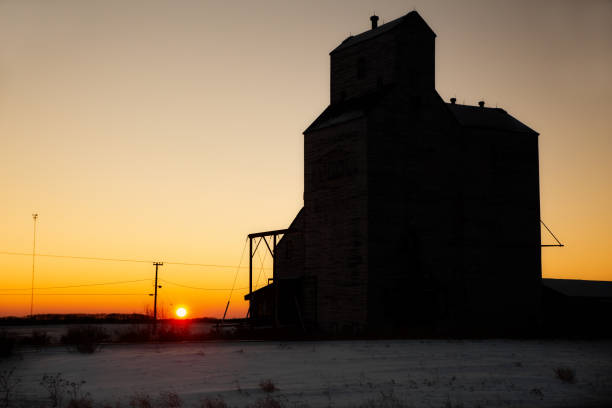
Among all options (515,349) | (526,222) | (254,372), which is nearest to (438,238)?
(526,222)

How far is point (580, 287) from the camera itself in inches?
2056

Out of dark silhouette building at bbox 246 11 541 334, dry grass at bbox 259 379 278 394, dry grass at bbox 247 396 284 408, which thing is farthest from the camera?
dark silhouette building at bbox 246 11 541 334

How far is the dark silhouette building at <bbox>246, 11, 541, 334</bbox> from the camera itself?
126 ft

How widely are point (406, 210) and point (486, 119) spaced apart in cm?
1070

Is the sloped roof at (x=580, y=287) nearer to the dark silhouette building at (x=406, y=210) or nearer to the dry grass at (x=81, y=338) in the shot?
the dark silhouette building at (x=406, y=210)

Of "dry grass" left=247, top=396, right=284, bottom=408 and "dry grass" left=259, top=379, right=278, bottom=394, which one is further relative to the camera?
"dry grass" left=259, top=379, right=278, bottom=394

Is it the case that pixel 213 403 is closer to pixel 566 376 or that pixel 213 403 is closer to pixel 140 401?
pixel 140 401

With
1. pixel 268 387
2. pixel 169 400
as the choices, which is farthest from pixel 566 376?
pixel 169 400

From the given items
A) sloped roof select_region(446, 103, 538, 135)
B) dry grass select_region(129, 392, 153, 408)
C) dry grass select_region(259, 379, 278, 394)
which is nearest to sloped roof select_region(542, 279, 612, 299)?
sloped roof select_region(446, 103, 538, 135)

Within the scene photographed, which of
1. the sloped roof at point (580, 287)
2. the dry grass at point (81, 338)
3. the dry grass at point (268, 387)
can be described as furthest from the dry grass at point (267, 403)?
the sloped roof at point (580, 287)

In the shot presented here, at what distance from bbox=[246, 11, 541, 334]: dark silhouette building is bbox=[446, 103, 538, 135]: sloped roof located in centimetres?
18

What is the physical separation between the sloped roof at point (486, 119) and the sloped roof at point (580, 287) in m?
11.8

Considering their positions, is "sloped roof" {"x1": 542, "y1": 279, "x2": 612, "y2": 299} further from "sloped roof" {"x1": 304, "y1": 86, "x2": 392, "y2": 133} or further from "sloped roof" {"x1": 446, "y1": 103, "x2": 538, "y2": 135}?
"sloped roof" {"x1": 304, "y1": 86, "x2": 392, "y2": 133}

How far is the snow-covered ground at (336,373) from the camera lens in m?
16.6
